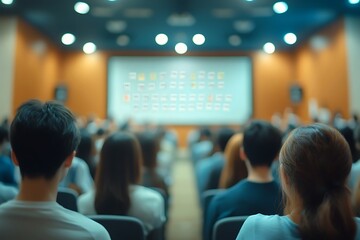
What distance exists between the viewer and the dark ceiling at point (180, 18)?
22.4ft

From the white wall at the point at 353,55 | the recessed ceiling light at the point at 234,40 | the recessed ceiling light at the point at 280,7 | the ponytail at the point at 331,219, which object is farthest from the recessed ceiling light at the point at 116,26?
the ponytail at the point at 331,219

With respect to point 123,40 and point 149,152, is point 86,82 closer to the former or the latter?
point 123,40

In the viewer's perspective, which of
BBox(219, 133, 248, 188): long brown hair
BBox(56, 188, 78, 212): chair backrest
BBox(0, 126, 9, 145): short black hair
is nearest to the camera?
BBox(56, 188, 78, 212): chair backrest

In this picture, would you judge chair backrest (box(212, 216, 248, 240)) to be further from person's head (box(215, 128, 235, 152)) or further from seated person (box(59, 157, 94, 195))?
person's head (box(215, 128, 235, 152))

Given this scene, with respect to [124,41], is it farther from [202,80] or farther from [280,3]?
[280,3]

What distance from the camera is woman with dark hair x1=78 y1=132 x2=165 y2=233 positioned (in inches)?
73.2

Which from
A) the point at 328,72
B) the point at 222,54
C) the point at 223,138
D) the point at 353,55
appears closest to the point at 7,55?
the point at 223,138

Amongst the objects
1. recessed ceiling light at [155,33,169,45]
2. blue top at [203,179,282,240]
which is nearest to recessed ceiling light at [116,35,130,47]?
recessed ceiling light at [155,33,169,45]

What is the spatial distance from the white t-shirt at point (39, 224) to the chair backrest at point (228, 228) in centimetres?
67

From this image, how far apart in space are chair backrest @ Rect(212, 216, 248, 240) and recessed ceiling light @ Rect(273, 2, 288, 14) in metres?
6.01

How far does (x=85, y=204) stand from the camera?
193cm

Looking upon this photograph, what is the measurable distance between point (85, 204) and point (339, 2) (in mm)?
6527

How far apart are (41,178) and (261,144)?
125 centimetres

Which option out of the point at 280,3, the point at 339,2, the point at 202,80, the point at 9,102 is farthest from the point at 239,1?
the point at 9,102
